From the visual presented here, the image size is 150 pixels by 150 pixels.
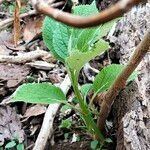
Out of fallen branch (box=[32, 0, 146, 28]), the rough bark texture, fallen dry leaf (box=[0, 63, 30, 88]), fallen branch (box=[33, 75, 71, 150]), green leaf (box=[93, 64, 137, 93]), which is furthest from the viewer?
fallen dry leaf (box=[0, 63, 30, 88])

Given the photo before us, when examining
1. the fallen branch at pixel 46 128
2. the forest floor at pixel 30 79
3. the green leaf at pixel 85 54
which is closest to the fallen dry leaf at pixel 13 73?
the forest floor at pixel 30 79

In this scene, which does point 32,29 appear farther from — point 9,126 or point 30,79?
point 9,126

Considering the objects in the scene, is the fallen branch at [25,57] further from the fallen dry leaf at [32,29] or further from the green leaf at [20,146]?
the green leaf at [20,146]

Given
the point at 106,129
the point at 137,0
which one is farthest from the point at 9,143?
the point at 137,0

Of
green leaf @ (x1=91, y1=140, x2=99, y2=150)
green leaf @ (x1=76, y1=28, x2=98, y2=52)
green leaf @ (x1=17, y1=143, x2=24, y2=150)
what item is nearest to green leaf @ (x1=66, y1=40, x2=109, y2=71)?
green leaf @ (x1=76, y1=28, x2=98, y2=52)

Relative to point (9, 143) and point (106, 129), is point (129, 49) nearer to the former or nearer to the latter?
point (106, 129)

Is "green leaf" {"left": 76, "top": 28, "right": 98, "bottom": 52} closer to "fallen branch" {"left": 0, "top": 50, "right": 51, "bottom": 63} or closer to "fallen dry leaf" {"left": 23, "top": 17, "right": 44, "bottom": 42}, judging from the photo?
"fallen branch" {"left": 0, "top": 50, "right": 51, "bottom": 63}

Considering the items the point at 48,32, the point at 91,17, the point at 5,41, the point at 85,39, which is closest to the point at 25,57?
the point at 5,41
